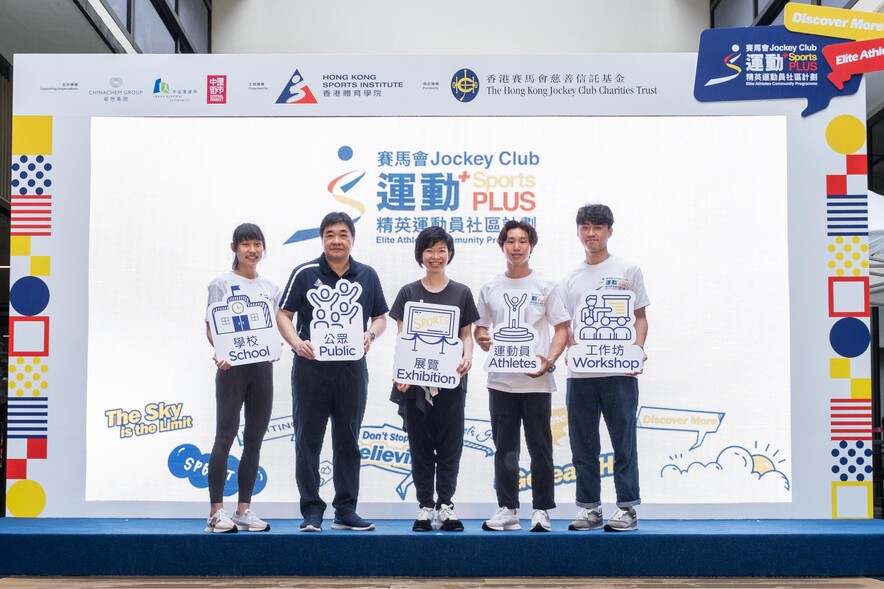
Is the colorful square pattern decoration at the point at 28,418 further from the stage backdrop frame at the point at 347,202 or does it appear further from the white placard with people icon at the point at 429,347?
the white placard with people icon at the point at 429,347

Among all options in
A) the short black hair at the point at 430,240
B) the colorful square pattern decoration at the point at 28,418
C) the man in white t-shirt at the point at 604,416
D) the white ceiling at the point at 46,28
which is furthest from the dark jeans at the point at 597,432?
the white ceiling at the point at 46,28

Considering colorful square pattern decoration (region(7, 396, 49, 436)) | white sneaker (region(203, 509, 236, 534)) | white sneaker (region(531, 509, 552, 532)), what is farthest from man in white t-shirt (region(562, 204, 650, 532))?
colorful square pattern decoration (region(7, 396, 49, 436))

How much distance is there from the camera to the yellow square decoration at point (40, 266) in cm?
408

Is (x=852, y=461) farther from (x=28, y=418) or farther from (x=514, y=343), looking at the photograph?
(x=28, y=418)

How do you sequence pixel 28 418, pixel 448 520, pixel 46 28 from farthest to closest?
pixel 46 28, pixel 28 418, pixel 448 520

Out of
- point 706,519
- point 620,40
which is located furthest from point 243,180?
point 620,40

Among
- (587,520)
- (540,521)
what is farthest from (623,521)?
(540,521)

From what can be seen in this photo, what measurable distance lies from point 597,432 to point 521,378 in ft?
1.38

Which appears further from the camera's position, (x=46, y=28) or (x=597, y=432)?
(x=46, y=28)

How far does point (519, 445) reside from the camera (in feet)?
12.6

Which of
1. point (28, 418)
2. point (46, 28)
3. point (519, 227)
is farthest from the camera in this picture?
point (46, 28)

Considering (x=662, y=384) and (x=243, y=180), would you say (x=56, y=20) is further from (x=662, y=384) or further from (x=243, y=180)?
(x=662, y=384)

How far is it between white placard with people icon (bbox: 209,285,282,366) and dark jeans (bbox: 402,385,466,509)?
70cm

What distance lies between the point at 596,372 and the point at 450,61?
1596 mm
